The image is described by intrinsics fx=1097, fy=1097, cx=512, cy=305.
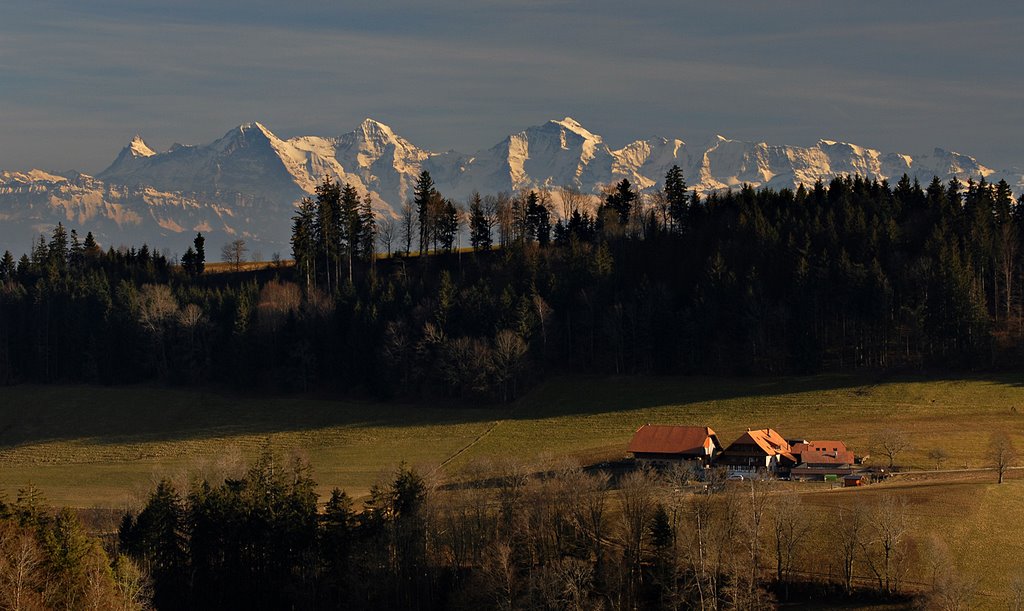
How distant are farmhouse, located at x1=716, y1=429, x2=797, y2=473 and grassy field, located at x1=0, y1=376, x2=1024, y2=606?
5150 mm

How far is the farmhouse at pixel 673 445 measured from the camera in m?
81.8

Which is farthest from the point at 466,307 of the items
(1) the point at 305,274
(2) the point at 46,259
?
(2) the point at 46,259

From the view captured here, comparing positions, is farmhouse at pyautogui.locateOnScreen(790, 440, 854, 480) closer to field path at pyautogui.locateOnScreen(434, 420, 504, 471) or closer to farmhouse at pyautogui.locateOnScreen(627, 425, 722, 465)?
farmhouse at pyautogui.locateOnScreen(627, 425, 722, 465)

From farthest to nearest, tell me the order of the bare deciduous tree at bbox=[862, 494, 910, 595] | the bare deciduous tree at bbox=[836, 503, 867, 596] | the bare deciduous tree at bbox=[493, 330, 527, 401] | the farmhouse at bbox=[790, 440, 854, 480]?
the bare deciduous tree at bbox=[493, 330, 527, 401] < the farmhouse at bbox=[790, 440, 854, 480] < the bare deciduous tree at bbox=[836, 503, 867, 596] < the bare deciduous tree at bbox=[862, 494, 910, 595]

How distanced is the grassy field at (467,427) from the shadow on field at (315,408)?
0.21m

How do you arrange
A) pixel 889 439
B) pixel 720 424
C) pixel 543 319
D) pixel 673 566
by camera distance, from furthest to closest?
1. pixel 543 319
2. pixel 720 424
3. pixel 889 439
4. pixel 673 566

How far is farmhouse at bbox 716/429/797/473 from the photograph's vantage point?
79375 mm

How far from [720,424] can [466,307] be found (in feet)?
113

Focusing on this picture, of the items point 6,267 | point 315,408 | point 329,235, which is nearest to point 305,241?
point 329,235

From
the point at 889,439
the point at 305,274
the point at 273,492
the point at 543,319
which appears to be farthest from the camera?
the point at 305,274

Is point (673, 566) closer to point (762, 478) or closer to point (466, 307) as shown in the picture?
point (762, 478)

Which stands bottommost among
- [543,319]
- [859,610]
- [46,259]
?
[859,610]

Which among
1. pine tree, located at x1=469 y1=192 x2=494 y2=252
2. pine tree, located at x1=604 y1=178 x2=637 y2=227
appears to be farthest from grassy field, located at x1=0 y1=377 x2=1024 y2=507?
pine tree, located at x1=604 y1=178 x2=637 y2=227

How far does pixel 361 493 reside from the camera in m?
81.6
